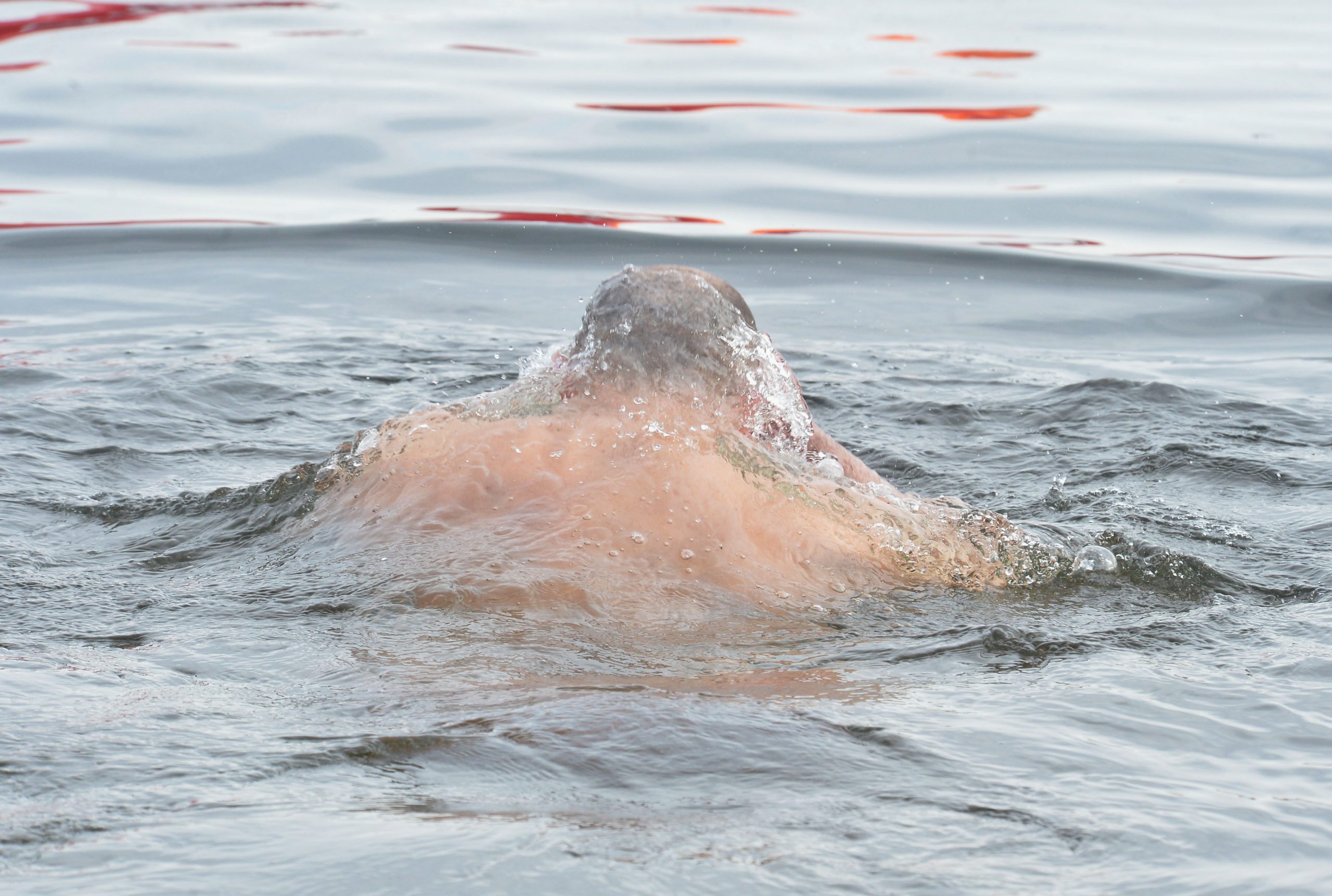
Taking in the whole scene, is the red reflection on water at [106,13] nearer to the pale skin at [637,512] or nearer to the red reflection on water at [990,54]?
the red reflection on water at [990,54]

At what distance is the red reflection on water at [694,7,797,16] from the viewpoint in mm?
18219

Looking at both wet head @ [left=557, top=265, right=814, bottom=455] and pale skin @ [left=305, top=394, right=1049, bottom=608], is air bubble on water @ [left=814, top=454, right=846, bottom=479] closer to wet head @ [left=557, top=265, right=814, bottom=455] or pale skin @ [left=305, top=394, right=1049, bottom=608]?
pale skin @ [left=305, top=394, right=1049, bottom=608]

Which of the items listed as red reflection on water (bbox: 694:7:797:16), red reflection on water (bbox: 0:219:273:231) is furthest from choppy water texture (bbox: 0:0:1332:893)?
red reflection on water (bbox: 694:7:797:16)

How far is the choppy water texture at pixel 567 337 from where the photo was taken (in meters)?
2.85

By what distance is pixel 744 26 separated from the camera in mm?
17266

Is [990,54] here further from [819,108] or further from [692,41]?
[819,108]

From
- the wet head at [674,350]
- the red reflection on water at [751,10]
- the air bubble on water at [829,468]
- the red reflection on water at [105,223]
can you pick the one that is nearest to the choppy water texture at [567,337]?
the red reflection on water at [105,223]

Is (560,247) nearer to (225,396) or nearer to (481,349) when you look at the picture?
(481,349)

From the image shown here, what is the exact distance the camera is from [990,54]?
15469 mm

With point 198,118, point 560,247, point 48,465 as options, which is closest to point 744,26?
point 198,118

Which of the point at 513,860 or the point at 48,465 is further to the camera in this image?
the point at 48,465

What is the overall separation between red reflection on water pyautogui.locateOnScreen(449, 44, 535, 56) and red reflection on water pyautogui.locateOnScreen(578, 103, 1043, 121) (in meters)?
2.45

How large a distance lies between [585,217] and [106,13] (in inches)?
358

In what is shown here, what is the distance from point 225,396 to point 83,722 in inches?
161
